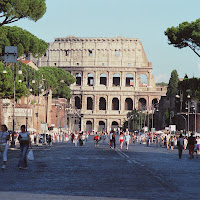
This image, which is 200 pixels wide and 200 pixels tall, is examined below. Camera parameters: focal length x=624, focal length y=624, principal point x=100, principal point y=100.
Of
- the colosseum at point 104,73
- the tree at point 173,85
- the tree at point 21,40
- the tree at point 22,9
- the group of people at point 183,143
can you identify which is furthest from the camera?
the colosseum at point 104,73

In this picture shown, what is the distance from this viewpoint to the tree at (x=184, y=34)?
5969 cm

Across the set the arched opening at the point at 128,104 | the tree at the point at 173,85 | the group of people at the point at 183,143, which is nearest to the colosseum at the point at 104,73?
the arched opening at the point at 128,104

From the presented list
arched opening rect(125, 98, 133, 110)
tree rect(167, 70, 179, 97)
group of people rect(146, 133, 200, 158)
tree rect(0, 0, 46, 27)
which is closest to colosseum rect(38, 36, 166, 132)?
arched opening rect(125, 98, 133, 110)

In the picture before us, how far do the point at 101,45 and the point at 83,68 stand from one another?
807 cm

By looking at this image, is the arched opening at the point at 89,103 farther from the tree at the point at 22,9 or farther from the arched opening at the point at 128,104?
the tree at the point at 22,9

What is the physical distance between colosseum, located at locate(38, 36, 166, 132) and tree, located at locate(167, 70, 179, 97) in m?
38.5

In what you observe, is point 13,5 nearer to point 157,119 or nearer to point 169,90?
point 169,90

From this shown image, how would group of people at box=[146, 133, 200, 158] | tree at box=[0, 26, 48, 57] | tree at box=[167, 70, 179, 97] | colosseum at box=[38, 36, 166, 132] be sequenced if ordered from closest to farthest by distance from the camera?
group of people at box=[146, 133, 200, 158]
tree at box=[0, 26, 48, 57]
tree at box=[167, 70, 179, 97]
colosseum at box=[38, 36, 166, 132]

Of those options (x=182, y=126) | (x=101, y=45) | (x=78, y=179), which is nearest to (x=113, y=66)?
(x=101, y=45)

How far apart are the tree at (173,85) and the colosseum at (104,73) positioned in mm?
38508

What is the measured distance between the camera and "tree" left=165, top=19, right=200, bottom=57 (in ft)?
196

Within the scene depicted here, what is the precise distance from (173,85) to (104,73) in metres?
50.1

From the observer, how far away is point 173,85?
415 feet

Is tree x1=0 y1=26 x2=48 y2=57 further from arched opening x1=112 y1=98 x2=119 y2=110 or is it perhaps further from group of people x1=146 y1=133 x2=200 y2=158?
arched opening x1=112 y1=98 x2=119 y2=110
